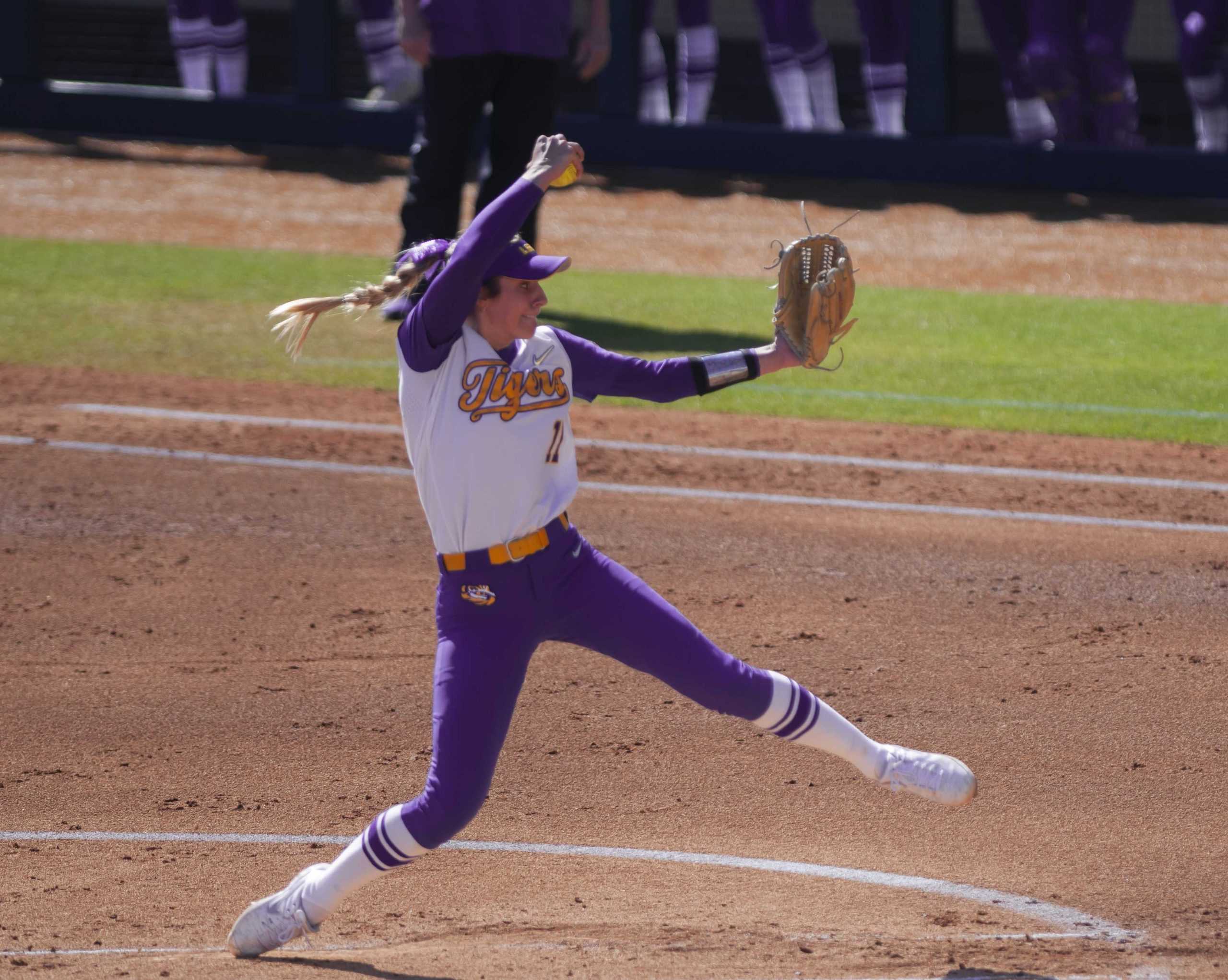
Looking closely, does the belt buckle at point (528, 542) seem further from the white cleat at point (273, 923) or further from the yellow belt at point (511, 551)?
the white cleat at point (273, 923)

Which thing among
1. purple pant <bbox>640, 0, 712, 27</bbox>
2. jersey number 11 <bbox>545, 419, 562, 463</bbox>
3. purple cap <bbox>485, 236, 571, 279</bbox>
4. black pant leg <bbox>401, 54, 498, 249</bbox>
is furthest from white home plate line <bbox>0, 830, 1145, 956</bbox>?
purple pant <bbox>640, 0, 712, 27</bbox>

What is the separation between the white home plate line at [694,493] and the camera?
23.7ft

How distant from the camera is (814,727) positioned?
399cm

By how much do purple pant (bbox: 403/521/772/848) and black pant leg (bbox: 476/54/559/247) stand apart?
6.49 metres

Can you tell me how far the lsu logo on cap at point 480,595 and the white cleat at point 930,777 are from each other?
43.4 inches

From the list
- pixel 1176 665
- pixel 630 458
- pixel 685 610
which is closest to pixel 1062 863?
pixel 1176 665

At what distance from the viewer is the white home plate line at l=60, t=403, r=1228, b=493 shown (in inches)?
307

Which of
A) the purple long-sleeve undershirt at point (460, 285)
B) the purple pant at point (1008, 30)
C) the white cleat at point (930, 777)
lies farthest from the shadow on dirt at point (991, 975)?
the purple pant at point (1008, 30)

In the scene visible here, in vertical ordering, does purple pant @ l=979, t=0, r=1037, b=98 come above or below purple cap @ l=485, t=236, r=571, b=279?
above

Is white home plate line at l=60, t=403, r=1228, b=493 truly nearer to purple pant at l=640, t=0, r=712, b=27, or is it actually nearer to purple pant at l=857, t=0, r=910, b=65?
purple pant at l=857, t=0, r=910, b=65

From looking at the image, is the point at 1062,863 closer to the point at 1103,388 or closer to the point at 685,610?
the point at 685,610

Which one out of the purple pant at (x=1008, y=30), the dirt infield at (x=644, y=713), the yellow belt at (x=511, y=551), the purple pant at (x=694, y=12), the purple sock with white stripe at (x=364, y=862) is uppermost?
the purple pant at (x=694, y=12)

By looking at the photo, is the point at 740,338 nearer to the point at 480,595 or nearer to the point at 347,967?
the point at 480,595

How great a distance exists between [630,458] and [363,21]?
967 centimetres
